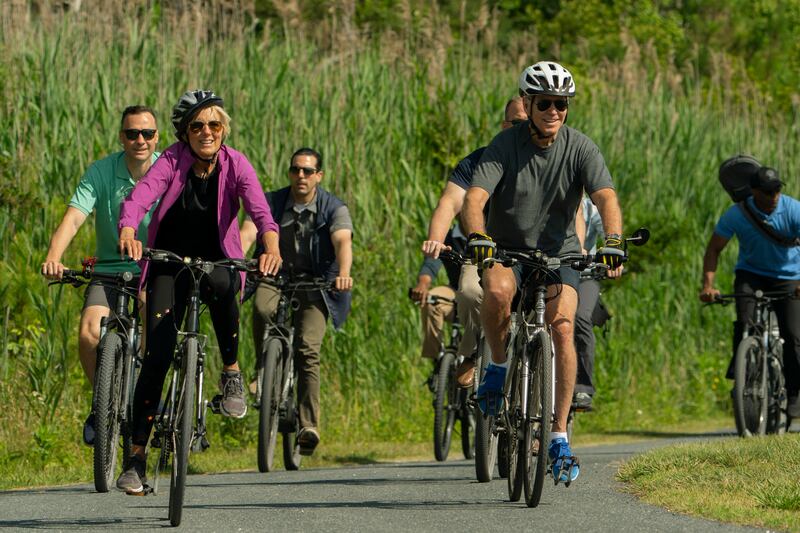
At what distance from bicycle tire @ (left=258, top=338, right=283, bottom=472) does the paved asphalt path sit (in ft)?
1.79

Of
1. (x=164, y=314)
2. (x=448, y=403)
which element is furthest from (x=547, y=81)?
(x=448, y=403)

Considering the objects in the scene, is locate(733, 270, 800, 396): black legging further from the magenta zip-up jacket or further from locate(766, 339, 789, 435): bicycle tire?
the magenta zip-up jacket

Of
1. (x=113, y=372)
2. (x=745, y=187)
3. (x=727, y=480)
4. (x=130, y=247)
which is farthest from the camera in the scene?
(x=745, y=187)

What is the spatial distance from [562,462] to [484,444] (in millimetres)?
1400

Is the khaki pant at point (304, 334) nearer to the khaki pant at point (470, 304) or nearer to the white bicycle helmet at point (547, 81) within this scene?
the khaki pant at point (470, 304)

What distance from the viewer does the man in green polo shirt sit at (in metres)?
10.4

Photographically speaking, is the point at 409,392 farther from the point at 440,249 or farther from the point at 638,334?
the point at 440,249

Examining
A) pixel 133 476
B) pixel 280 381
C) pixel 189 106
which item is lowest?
pixel 133 476

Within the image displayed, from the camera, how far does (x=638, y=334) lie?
18.7m

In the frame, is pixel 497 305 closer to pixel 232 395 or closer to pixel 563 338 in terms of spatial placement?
pixel 563 338

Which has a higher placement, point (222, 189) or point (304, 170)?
point (304, 170)

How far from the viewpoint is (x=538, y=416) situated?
8.33m

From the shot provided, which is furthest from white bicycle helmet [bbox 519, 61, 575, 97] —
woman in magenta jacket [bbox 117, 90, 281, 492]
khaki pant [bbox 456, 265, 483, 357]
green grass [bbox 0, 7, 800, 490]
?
green grass [bbox 0, 7, 800, 490]

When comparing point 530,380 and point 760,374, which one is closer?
point 530,380
